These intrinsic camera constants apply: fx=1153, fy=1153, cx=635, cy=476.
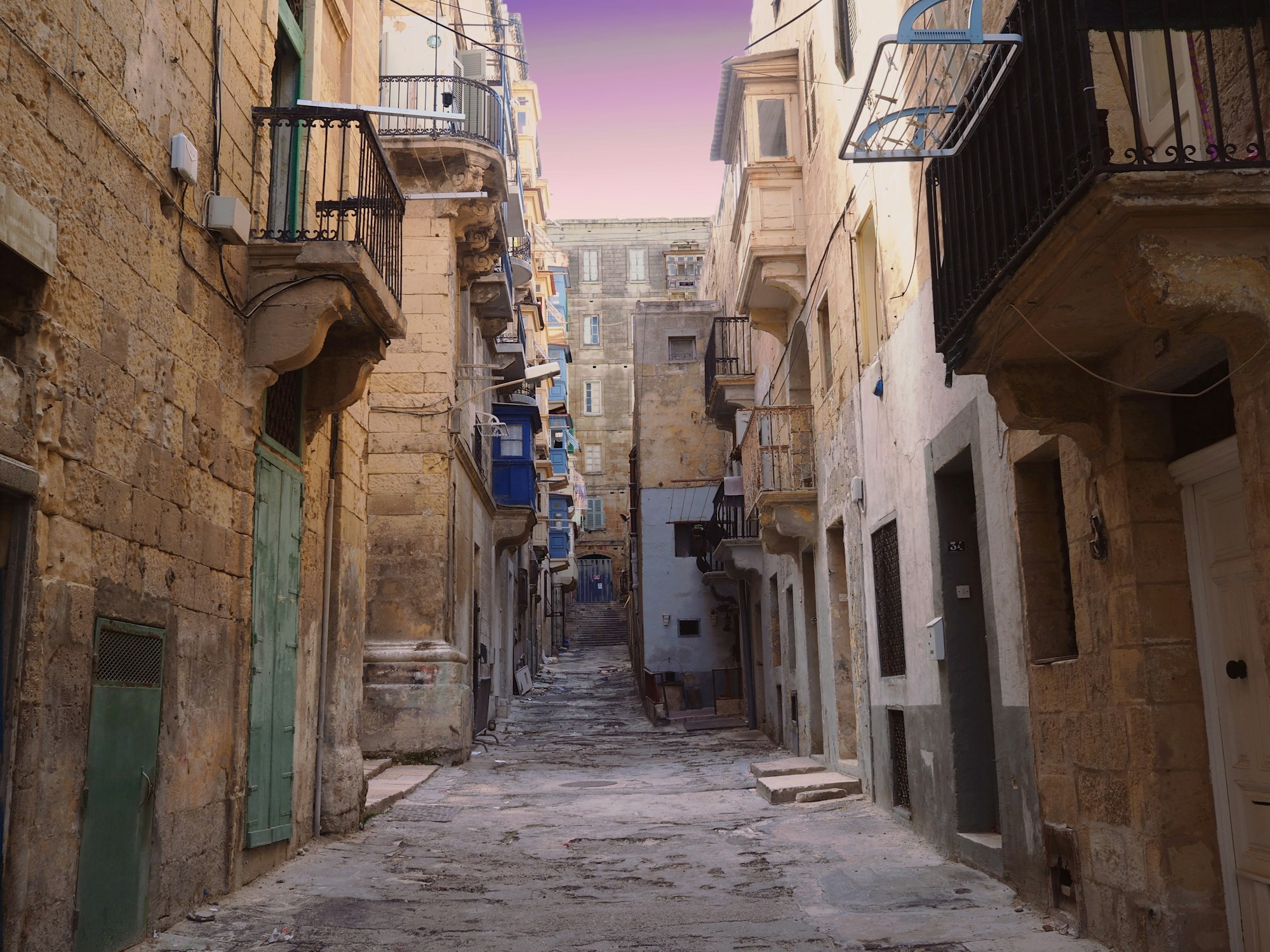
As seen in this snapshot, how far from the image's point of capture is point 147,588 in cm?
581

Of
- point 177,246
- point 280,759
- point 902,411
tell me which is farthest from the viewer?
point 902,411

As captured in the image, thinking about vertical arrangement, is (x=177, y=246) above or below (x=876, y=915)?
above

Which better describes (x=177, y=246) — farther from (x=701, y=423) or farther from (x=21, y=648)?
(x=701, y=423)

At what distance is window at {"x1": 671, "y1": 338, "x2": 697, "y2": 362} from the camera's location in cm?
3048

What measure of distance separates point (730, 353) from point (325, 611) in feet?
51.4

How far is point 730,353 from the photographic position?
24.0m

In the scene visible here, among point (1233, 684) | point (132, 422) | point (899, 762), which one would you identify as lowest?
point (899, 762)

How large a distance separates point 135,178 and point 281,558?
3211 mm

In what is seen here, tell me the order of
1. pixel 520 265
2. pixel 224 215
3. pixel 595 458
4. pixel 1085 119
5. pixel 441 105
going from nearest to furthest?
pixel 1085 119 < pixel 224 215 < pixel 441 105 < pixel 520 265 < pixel 595 458

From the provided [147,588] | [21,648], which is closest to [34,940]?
[21,648]

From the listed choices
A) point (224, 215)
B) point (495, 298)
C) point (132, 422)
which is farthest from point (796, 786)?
point (495, 298)

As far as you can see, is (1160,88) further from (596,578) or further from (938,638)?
(596,578)

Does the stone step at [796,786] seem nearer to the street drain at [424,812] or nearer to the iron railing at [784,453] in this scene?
the street drain at [424,812]

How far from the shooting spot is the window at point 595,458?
197 feet
